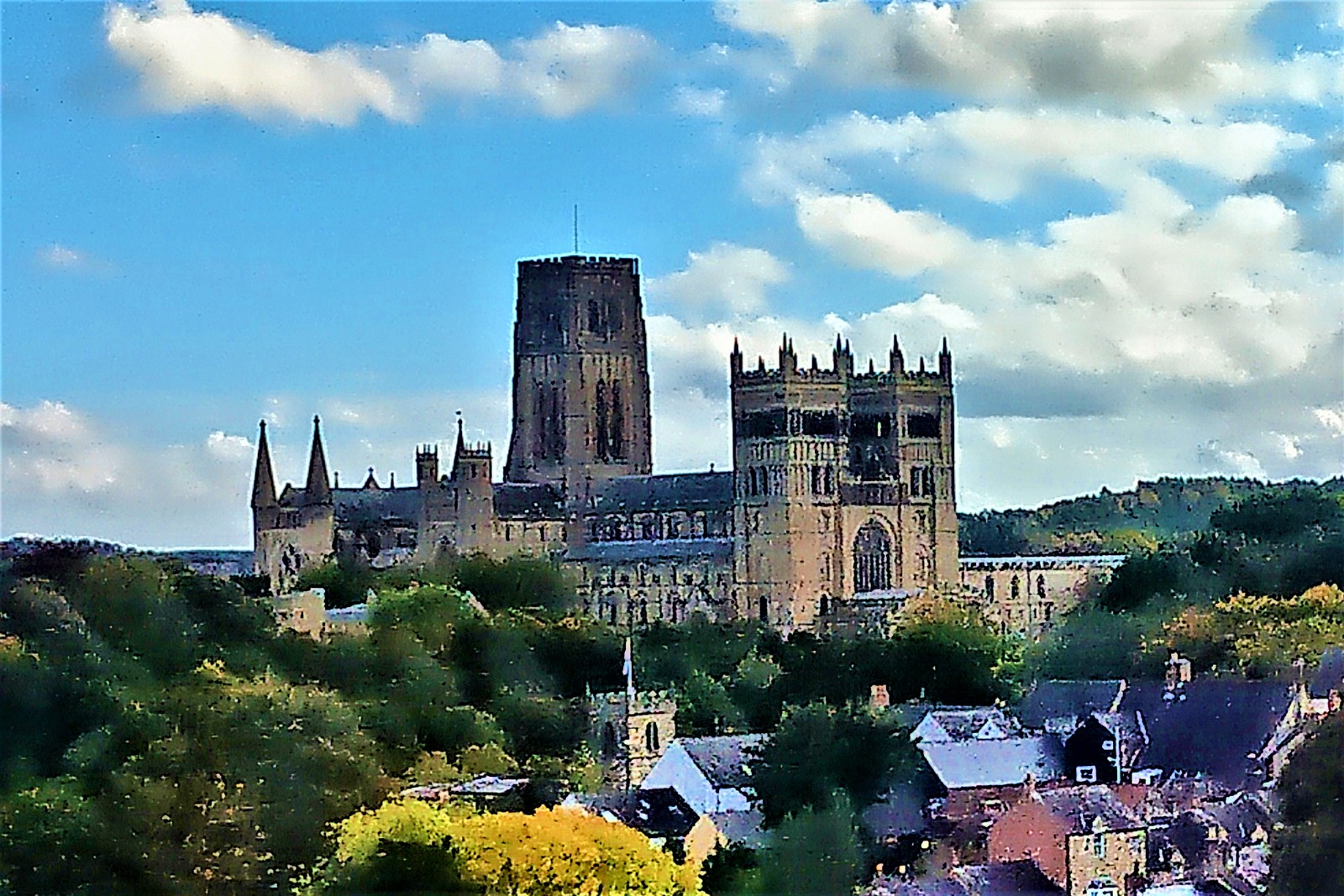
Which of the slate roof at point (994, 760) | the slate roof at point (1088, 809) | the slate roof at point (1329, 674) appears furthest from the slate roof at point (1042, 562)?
the slate roof at point (1088, 809)

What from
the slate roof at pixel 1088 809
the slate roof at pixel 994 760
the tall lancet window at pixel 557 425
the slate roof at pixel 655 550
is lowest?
the slate roof at pixel 1088 809

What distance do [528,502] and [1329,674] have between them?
1613 inches

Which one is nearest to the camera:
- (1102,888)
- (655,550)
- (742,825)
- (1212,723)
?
(1102,888)

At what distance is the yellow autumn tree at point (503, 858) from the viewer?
22.6m

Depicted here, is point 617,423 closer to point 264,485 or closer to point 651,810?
point 264,485

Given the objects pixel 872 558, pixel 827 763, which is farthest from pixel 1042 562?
pixel 827 763

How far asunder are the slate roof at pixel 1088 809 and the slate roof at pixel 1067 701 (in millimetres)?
6965

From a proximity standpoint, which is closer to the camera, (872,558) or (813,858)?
(813,858)

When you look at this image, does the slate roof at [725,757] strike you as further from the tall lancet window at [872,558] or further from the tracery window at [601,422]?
the tracery window at [601,422]

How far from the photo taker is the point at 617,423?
7900 cm

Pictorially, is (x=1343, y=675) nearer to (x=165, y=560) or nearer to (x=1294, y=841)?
(x=1294, y=841)

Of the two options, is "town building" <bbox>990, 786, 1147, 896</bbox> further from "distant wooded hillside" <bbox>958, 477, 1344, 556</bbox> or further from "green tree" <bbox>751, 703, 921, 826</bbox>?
"distant wooded hillside" <bbox>958, 477, 1344, 556</bbox>

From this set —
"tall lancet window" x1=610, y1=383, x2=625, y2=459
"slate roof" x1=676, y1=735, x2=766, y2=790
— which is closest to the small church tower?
"slate roof" x1=676, y1=735, x2=766, y2=790

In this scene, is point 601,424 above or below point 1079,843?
above
